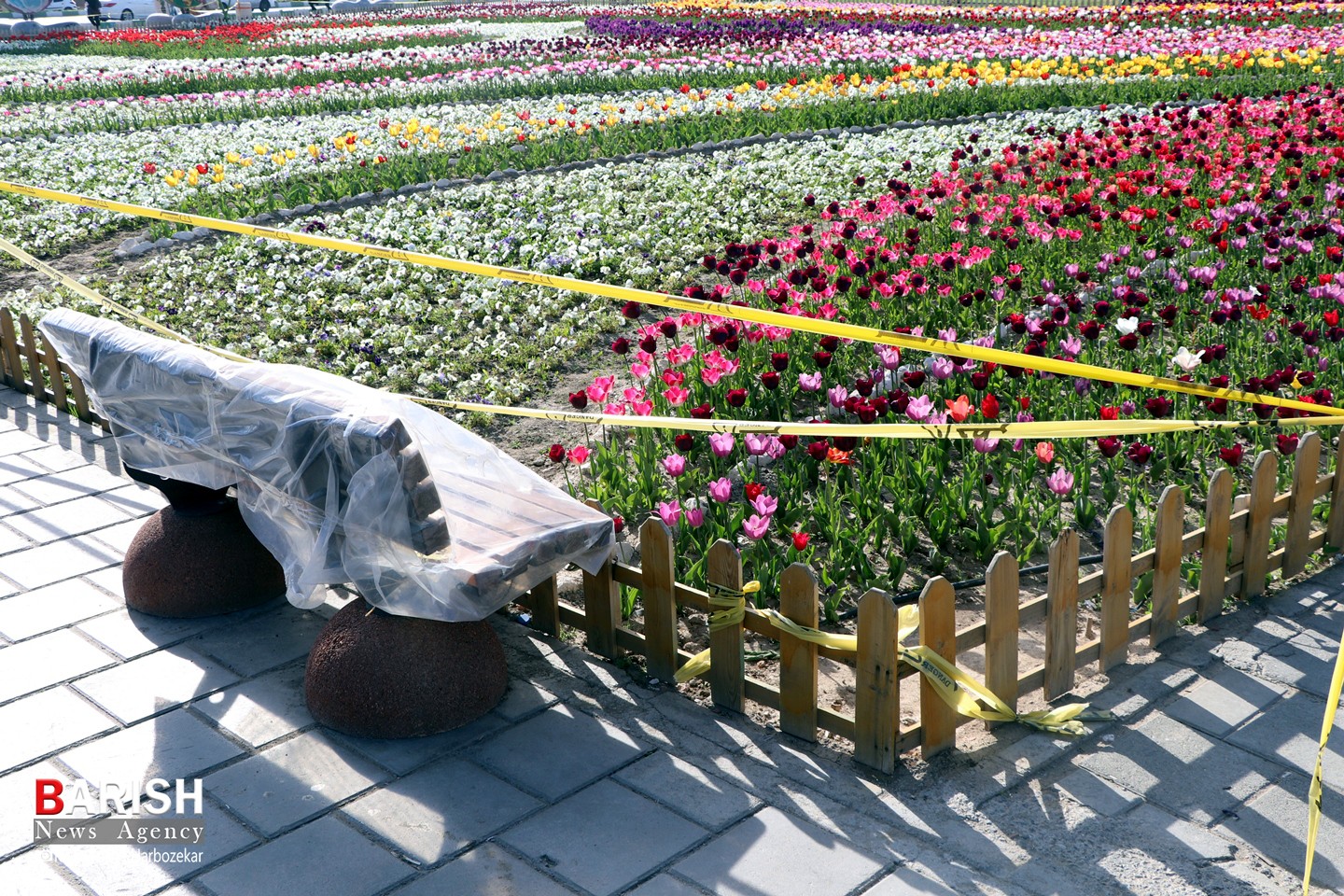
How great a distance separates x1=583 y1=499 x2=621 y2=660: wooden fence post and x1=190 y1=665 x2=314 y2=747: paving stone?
0.94m

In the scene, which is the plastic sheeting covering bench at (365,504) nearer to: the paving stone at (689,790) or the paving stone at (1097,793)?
the paving stone at (689,790)

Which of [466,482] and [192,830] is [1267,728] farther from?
[192,830]

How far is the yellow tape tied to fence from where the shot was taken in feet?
10.6

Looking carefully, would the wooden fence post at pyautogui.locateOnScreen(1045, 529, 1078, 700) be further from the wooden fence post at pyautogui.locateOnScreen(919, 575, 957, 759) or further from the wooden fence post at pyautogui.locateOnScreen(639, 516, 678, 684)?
the wooden fence post at pyautogui.locateOnScreen(639, 516, 678, 684)

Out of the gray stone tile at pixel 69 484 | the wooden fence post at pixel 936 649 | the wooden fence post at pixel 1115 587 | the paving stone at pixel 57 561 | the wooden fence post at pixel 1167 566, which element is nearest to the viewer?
the wooden fence post at pixel 936 649

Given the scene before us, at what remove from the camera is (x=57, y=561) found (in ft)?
15.8

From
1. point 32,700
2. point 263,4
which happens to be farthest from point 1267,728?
point 263,4

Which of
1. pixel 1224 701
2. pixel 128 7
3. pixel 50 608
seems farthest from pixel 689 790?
pixel 128 7

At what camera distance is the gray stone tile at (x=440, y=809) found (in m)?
3.08

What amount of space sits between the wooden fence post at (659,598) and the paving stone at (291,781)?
0.92 m

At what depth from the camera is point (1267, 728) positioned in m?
3.44

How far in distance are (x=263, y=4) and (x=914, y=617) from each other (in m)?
44.4

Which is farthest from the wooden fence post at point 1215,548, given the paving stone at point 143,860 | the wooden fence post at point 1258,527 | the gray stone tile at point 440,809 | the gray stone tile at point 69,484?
the gray stone tile at point 69,484

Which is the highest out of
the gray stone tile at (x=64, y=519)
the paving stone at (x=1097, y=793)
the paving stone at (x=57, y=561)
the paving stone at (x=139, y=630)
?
the gray stone tile at (x=64, y=519)
